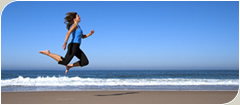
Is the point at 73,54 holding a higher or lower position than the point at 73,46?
lower

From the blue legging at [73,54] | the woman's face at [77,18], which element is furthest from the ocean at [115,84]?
the woman's face at [77,18]

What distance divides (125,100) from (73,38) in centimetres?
288

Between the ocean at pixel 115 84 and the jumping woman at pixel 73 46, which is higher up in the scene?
the jumping woman at pixel 73 46

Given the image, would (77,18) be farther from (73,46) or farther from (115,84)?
(115,84)

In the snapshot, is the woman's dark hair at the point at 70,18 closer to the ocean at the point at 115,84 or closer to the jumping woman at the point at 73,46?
the jumping woman at the point at 73,46

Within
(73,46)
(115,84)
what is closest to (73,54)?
(73,46)

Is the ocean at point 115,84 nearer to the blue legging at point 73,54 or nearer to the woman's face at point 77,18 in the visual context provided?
the blue legging at point 73,54

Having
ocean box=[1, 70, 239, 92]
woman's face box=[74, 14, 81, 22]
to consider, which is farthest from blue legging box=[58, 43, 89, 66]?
ocean box=[1, 70, 239, 92]

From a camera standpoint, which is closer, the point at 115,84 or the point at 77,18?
the point at 77,18

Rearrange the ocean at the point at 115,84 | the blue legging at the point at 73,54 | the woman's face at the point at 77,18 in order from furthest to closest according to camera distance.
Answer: the ocean at the point at 115,84, the woman's face at the point at 77,18, the blue legging at the point at 73,54

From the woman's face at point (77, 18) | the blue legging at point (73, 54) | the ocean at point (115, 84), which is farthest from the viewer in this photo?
the ocean at point (115, 84)

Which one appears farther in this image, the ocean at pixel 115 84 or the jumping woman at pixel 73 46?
the ocean at pixel 115 84

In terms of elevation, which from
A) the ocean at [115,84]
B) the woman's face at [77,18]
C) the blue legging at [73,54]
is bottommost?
the ocean at [115,84]

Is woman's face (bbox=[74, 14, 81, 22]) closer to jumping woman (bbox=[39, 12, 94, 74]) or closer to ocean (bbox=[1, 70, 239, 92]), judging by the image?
jumping woman (bbox=[39, 12, 94, 74])
